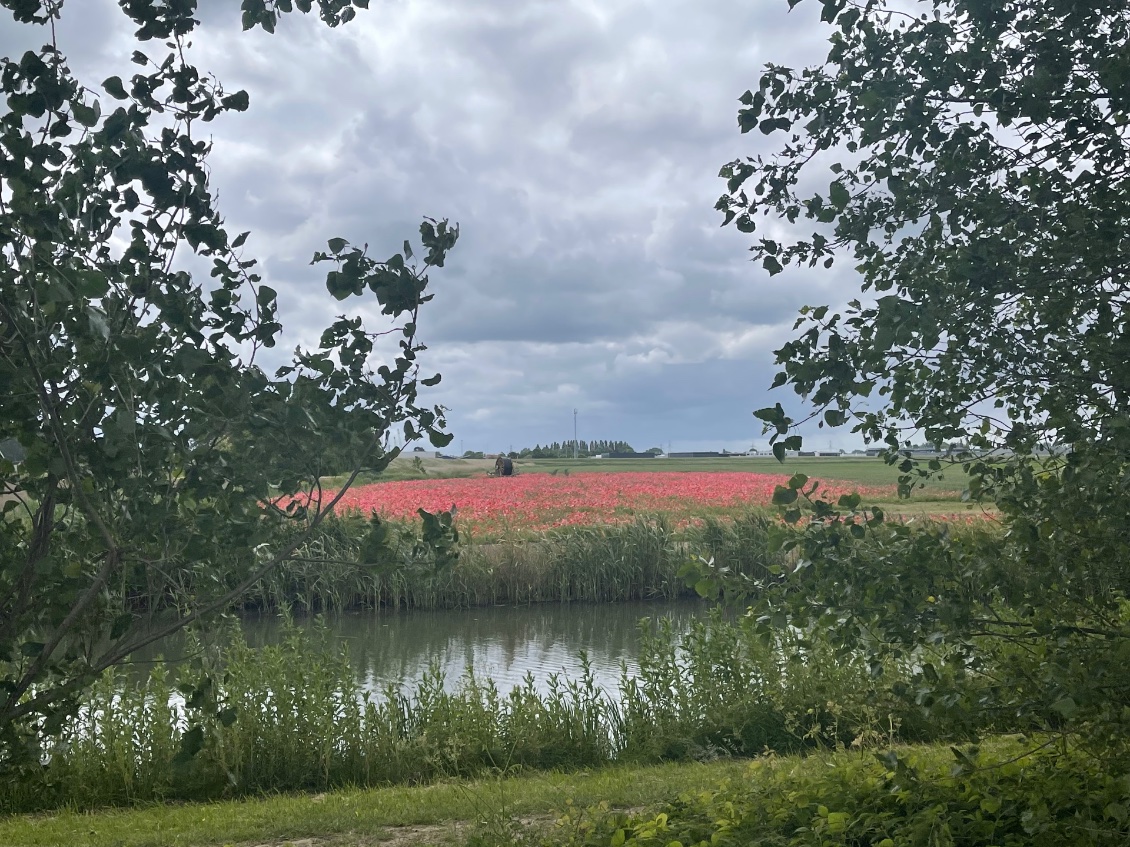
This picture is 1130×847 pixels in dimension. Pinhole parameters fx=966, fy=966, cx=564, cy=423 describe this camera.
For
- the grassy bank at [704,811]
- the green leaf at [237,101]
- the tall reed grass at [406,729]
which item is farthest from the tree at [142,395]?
the tall reed grass at [406,729]

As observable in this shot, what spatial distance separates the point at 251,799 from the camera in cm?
596

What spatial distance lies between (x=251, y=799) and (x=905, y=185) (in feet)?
17.0

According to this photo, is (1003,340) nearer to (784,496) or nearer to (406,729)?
(784,496)

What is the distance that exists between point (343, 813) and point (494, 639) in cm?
806

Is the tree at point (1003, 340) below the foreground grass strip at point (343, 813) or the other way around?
the other way around

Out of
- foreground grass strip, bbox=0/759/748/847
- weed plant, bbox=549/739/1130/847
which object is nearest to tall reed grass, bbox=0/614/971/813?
foreground grass strip, bbox=0/759/748/847

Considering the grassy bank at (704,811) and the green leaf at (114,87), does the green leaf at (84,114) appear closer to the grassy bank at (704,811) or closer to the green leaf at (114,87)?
the green leaf at (114,87)

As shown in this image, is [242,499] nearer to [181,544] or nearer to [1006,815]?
[181,544]

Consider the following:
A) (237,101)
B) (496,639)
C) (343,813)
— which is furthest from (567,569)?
(237,101)

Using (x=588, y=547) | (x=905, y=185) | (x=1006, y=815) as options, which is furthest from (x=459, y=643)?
(x=905, y=185)

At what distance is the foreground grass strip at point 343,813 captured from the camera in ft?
16.2

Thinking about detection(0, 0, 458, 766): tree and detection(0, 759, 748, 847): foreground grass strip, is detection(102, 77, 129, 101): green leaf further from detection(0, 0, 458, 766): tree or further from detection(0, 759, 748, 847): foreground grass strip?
detection(0, 759, 748, 847): foreground grass strip

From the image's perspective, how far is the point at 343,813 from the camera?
5.30 m

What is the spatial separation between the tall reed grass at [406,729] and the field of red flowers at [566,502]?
9884 millimetres
